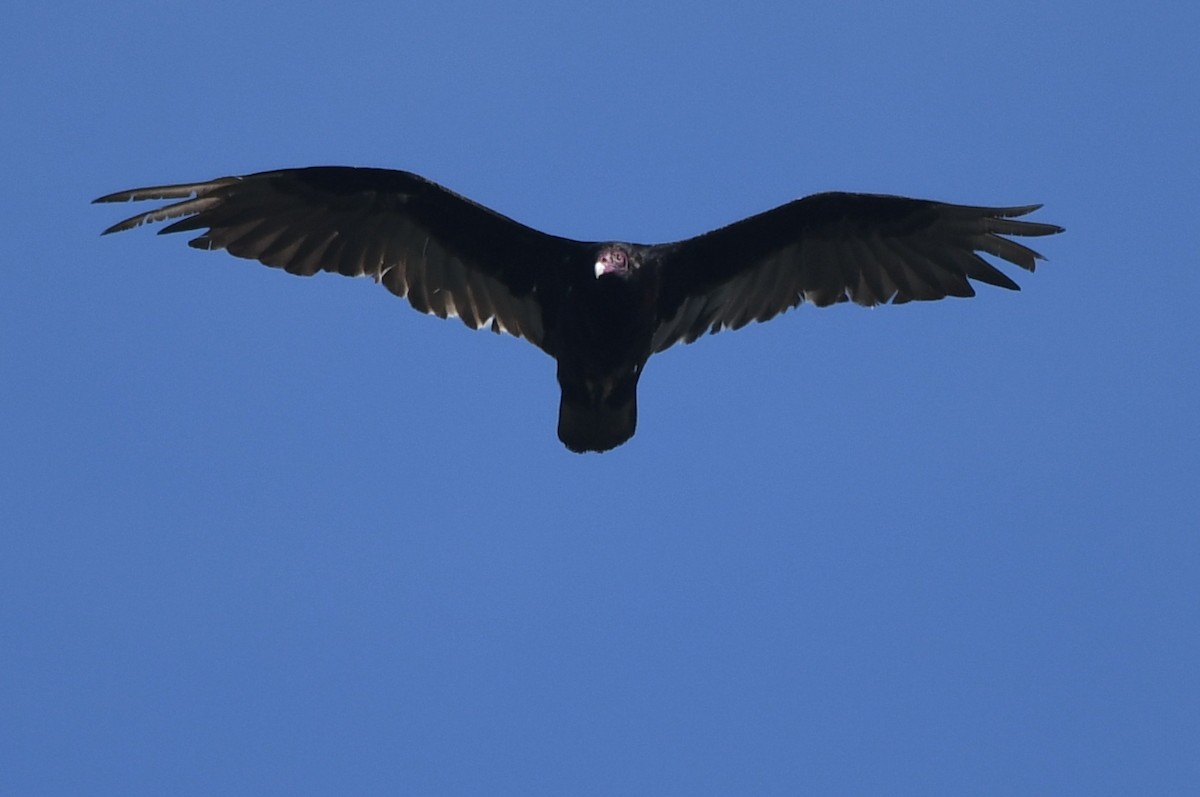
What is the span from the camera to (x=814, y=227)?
1195 centimetres

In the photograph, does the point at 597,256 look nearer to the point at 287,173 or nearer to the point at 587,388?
the point at 587,388

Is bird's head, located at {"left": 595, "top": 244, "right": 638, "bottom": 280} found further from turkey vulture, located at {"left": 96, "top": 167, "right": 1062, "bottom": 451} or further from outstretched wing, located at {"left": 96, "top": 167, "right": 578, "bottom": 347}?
outstretched wing, located at {"left": 96, "top": 167, "right": 578, "bottom": 347}

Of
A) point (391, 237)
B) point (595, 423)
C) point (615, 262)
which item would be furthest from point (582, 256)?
point (391, 237)

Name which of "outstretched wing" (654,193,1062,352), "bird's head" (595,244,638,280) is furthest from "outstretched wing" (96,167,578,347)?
"outstretched wing" (654,193,1062,352)

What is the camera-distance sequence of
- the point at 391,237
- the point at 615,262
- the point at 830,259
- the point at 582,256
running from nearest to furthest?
the point at 615,262
the point at 582,256
the point at 391,237
the point at 830,259

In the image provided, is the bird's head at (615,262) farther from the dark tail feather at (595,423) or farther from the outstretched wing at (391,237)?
the dark tail feather at (595,423)

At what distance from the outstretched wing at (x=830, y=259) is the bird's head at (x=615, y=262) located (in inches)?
22.8

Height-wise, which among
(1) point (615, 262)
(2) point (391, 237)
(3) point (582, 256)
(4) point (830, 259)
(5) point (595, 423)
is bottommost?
(5) point (595, 423)

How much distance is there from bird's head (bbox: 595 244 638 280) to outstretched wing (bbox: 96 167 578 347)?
50 centimetres

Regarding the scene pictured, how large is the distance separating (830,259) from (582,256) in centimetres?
203

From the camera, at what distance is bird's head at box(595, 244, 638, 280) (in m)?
10.8

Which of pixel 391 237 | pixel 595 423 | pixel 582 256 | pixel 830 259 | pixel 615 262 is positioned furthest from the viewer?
pixel 830 259

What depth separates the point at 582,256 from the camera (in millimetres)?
11242

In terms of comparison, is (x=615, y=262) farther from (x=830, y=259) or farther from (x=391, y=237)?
(x=830, y=259)
